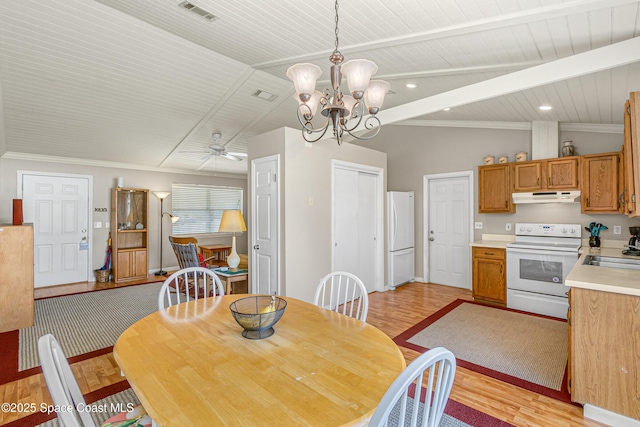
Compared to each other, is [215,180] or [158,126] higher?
[158,126]

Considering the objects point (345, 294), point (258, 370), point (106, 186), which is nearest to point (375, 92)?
point (345, 294)

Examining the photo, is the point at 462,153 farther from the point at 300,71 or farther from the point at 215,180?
the point at 215,180

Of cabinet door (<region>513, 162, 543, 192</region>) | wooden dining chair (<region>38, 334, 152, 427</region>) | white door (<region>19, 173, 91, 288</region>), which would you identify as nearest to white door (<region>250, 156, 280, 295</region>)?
wooden dining chair (<region>38, 334, 152, 427</region>)

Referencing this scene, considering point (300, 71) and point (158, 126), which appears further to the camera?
point (158, 126)

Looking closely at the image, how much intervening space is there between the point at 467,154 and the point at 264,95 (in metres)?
3.41

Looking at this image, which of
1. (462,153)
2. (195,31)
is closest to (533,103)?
(462,153)

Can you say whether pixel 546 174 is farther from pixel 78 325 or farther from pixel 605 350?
pixel 78 325

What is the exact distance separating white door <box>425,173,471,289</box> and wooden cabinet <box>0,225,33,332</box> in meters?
5.72

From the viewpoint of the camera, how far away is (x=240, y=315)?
1.50 metres

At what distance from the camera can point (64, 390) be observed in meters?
0.96

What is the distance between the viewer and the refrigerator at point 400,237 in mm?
5246

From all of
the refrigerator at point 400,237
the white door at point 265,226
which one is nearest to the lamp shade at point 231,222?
the white door at point 265,226

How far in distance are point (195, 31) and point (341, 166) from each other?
2.39 metres

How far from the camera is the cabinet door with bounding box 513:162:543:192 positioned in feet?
14.1
